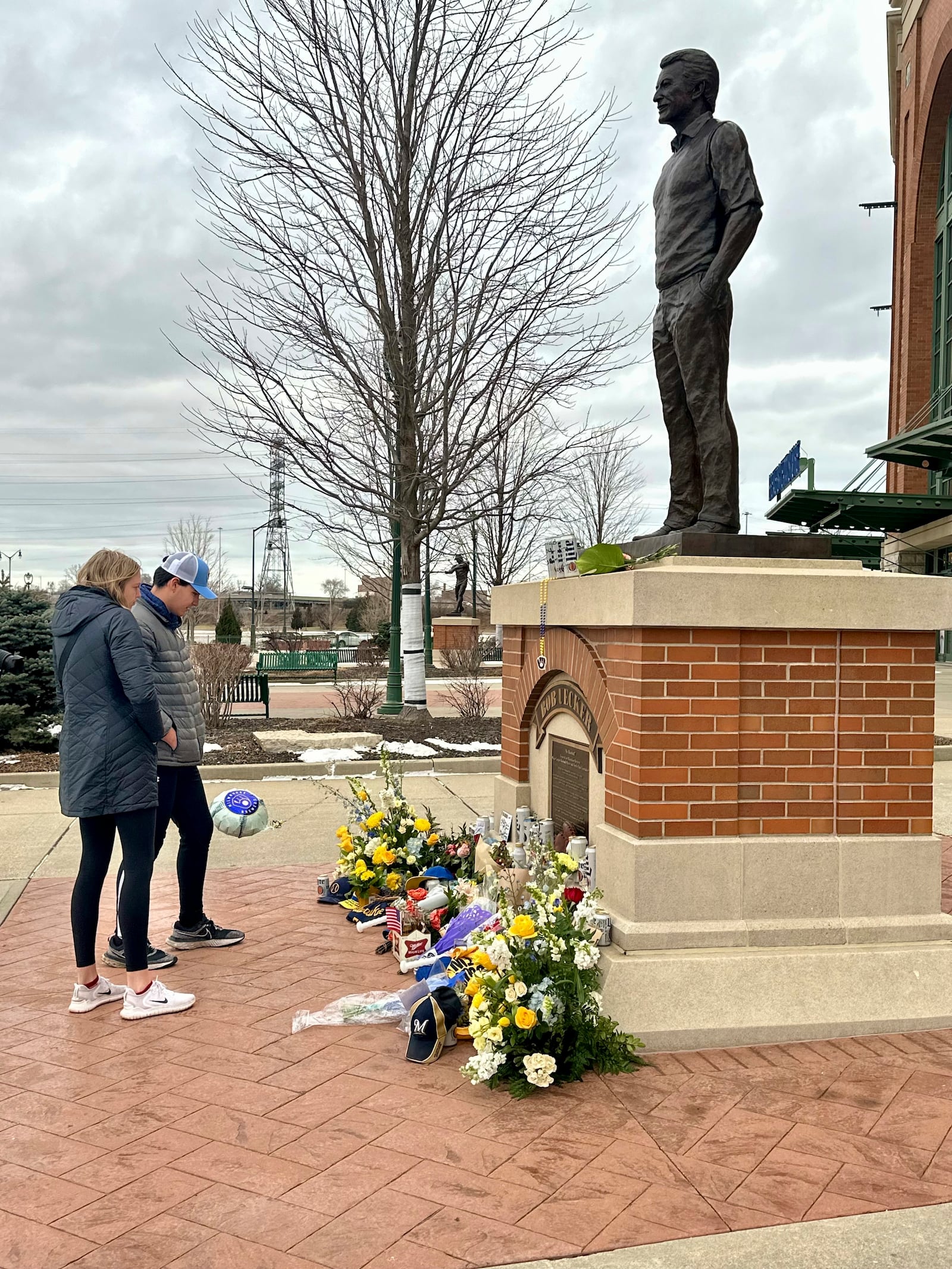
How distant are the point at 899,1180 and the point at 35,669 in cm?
1062

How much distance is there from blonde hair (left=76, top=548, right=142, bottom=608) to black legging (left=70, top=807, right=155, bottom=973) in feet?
3.04

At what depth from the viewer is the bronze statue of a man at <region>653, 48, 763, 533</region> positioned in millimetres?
4918

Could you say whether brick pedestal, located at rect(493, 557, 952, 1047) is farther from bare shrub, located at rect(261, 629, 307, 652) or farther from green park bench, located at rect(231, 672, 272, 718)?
bare shrub, located at rect(261, 629, 307, 652)

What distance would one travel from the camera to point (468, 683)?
16547 mm

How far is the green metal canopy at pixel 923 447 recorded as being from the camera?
22122 mm

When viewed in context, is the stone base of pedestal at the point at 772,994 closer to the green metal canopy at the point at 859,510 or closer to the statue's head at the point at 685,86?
the statue's head at the point at 685,86

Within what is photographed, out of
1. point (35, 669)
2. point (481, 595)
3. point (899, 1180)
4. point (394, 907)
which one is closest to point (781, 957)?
point (899, 1180)

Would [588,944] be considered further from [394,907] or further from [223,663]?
[223,663]

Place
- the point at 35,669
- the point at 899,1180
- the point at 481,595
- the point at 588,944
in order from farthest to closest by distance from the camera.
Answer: the point at 481,595 → the point at 35,669 → the point at 588,944 → the point at 899,1180

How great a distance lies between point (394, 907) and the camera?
5.29 m

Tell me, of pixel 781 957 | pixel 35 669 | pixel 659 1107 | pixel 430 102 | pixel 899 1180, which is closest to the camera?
pixel 899 1180

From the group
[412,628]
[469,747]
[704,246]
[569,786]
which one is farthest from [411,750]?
[704,246]

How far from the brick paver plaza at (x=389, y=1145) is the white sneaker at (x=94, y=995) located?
66 millimetres

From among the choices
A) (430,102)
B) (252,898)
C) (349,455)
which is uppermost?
(430,102)
